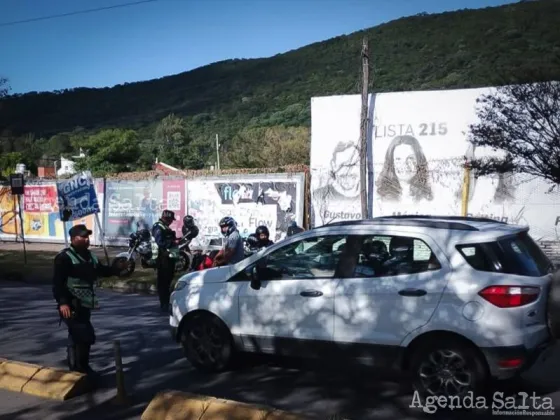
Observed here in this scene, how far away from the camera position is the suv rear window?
5.36m

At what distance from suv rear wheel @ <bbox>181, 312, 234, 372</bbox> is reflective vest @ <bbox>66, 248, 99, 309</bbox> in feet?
3.40

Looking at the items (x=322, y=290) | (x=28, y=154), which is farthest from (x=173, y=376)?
(x=28, y=154)

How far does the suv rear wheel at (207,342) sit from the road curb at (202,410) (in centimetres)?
117

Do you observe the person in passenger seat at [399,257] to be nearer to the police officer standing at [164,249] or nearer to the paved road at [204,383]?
the paved road at [204,383]

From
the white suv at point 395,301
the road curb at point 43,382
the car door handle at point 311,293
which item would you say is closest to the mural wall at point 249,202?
the white suv at point 395,301

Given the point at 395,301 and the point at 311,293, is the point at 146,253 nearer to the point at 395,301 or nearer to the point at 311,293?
the point at 311,293

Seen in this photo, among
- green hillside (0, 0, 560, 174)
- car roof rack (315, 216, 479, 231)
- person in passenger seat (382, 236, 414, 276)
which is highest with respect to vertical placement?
green hillside (0, 0, 560, 174)

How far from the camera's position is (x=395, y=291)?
561cm

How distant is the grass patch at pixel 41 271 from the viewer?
14.7m

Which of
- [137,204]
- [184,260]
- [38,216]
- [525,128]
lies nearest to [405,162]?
[525,128]

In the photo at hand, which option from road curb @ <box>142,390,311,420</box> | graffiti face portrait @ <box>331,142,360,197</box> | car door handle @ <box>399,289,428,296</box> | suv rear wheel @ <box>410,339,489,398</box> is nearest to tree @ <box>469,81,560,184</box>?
graffiti face portrait @ <box>331,142,360,197</box>

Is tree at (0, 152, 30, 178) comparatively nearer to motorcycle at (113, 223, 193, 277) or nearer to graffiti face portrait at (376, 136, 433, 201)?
motorcycle at (113, 223, 193, 277)

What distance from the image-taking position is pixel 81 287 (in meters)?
6.43

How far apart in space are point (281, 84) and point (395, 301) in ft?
250
